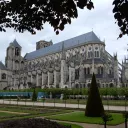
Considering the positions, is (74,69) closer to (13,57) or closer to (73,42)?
(73,42)

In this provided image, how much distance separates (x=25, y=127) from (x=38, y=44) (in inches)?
4289

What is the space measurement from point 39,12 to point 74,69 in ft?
221

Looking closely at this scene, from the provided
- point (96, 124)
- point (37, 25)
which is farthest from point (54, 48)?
point (37, 25)

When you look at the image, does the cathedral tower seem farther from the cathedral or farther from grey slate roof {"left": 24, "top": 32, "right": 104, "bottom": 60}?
grey slate roof {"left": 24, "top": 32, "right": 104, "bottom": 60}

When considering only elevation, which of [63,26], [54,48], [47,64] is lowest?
[63,26]

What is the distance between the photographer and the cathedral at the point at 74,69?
225 feet

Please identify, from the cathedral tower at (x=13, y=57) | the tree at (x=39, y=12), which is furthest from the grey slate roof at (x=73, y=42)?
the tree at (x=39, y=12)

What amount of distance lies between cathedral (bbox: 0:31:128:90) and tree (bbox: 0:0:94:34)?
6025cm

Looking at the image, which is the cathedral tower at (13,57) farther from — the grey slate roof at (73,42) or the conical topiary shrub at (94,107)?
the conical topiary shrub at (94,107)

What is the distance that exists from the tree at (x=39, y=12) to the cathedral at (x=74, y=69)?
2372 inches

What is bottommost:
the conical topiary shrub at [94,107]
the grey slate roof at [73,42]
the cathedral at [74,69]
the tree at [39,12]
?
the conical topiary shrub at [94,107]

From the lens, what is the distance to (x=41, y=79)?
82000 mm

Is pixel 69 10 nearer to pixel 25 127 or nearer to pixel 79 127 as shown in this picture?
pixel 25 127

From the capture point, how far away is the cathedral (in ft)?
225
